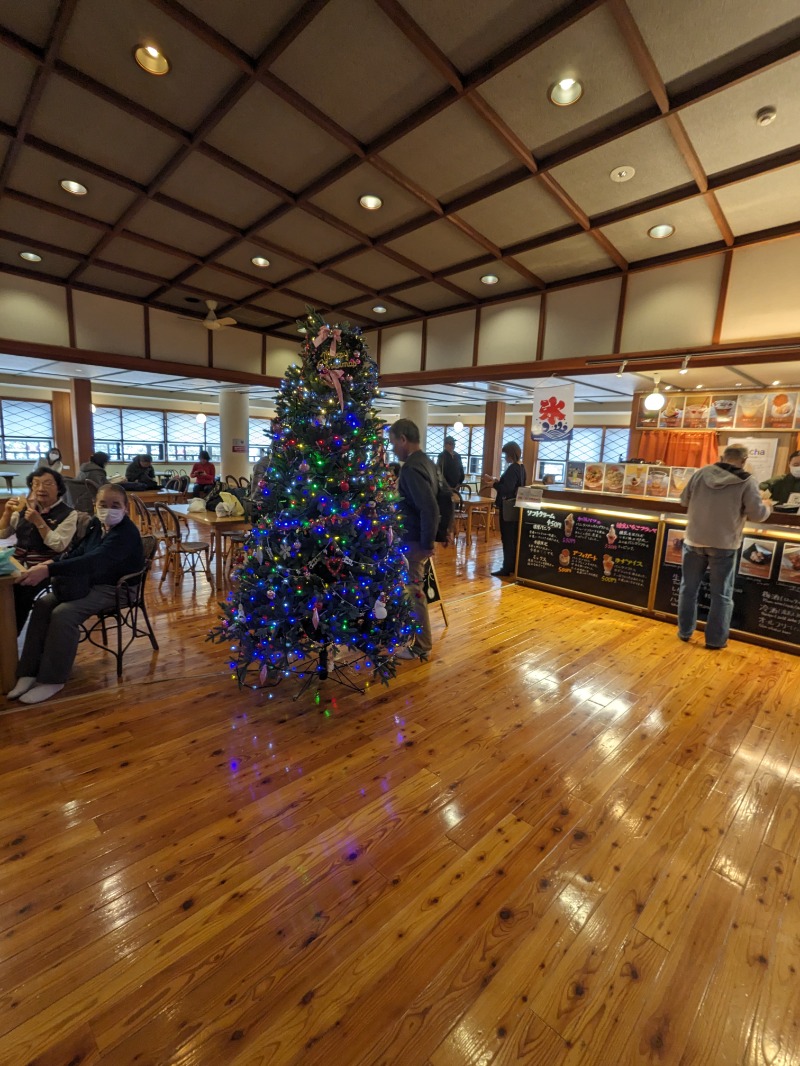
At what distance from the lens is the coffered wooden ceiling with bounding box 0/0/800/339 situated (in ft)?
7.59

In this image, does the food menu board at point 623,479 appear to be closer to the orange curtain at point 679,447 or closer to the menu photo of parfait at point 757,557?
the menu photo of parfait at point 757,557

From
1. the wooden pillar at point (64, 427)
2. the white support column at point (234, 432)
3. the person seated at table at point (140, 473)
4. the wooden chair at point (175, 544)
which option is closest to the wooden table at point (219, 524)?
the wooden chair at point (175, 544)

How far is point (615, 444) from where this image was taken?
1133 cm

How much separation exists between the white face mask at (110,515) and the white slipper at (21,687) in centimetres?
100

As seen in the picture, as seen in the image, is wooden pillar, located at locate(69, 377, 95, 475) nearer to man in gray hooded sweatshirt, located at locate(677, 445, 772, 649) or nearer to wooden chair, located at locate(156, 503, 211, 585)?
wooden chair, located at locate(156, 503, 211, 585)

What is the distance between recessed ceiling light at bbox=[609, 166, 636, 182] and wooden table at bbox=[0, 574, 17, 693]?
15.6ft

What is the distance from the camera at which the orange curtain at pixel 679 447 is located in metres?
6.88

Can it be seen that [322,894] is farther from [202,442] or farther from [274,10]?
[202,442]

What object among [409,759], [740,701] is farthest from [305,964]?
[740,701]

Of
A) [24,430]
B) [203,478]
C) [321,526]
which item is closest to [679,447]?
[321,526]

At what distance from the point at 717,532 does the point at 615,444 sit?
8285 mm

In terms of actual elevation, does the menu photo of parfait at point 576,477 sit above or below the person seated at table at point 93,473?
above

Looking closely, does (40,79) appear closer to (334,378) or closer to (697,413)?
(334,378)

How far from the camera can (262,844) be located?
1842mm
